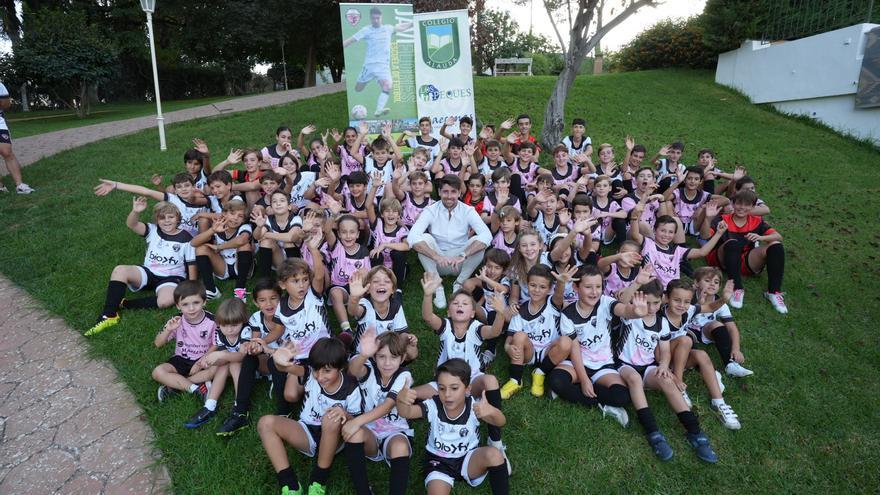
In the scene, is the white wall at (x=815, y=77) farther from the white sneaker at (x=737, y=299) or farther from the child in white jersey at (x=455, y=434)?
the child in white jersey at (x=455, y=434)

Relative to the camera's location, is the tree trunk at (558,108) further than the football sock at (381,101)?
Yes

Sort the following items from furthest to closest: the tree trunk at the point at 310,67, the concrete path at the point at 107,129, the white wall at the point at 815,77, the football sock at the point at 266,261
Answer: the tree trunk at the point at 310,67, the white wall at the point at 815,77, the concrete path at the point at 107,129, the football sock at the point at 266,261

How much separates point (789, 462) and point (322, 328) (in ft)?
11.1

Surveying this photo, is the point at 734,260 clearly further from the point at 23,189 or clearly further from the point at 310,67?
the point at 310,67

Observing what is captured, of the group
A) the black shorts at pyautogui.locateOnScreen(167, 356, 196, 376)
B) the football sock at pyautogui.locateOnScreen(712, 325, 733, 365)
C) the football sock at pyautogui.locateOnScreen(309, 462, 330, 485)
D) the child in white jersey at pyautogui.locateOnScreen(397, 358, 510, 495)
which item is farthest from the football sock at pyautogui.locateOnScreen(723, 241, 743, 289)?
the black shorts at pyautogui.locateOnScreen(167, 356, 196, 376)

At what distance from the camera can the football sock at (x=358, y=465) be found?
2758 mm

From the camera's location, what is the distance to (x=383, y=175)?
6.06 metres

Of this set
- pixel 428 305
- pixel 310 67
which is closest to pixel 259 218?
pixel 428 305

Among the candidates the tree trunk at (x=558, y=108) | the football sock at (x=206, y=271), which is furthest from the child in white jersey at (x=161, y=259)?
the tree trunk at (x=558, y=108)

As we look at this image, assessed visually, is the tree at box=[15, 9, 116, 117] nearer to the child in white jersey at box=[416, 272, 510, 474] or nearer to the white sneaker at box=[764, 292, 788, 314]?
the child in white jersey at box=[416, 272, 510, 474]

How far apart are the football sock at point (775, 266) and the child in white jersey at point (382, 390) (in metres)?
4.21

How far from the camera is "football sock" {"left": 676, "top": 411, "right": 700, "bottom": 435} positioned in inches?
130

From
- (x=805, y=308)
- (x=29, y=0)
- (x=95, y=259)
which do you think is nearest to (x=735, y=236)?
(x=805, y=308)

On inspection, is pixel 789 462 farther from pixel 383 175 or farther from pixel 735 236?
pixel 383 175
